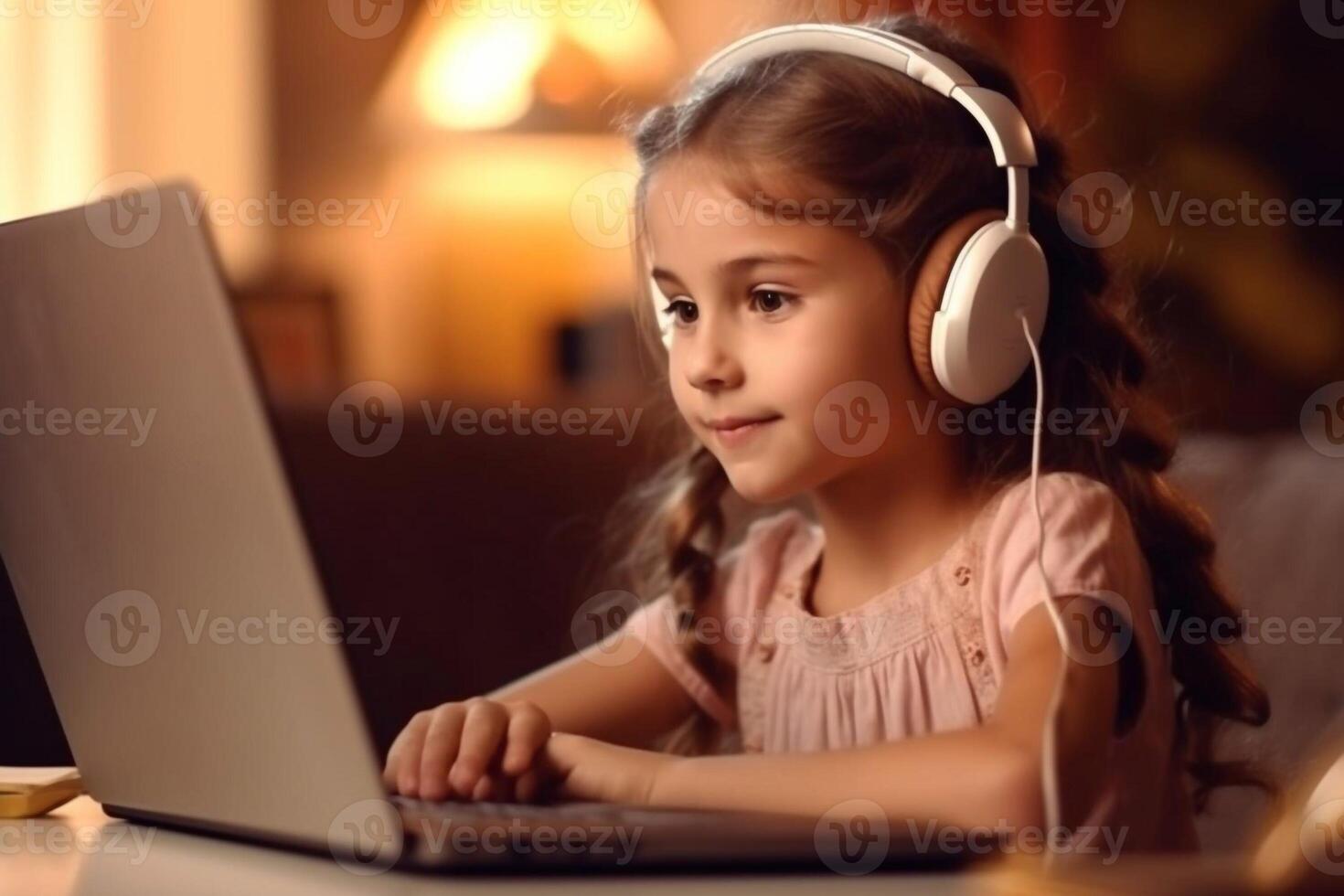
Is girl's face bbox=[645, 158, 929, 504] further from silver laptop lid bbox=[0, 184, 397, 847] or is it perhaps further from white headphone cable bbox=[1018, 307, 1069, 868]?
silver laptop lid bbox=[0, 184, 397, 847]

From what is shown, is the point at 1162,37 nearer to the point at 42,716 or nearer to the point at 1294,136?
the point at 1294,136

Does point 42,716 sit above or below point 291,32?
below

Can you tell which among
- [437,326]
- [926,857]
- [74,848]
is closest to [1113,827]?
[926,857]

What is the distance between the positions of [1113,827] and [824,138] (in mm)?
441

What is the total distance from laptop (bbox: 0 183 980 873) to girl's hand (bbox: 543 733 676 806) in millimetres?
91

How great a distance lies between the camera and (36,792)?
76cm

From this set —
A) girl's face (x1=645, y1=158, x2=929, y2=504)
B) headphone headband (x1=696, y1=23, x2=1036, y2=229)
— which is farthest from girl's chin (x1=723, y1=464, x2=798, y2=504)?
headphone headband (x1=696, y1=23, x2=1036, y2=229)

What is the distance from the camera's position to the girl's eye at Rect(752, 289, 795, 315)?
94 cm

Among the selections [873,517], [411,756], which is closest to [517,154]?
[873,517]

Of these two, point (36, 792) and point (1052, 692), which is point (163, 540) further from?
point (1052, 692)

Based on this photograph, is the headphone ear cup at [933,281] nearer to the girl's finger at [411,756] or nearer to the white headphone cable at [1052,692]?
the white headphone cable at [1052,692]

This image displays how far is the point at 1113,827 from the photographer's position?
893 mm

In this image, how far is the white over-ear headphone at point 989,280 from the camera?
830 mm

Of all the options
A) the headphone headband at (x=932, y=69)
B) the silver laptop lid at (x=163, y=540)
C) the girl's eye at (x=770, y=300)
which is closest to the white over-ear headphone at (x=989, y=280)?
the headphone headband at (x=932, y=69)
